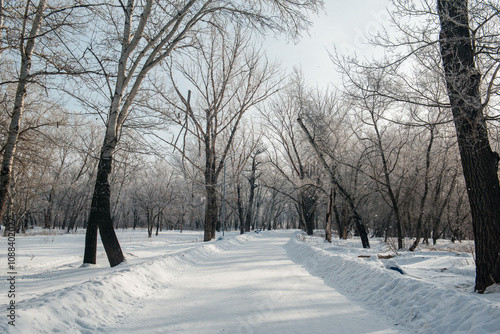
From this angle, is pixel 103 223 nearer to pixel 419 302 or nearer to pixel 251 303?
pixel 251 303

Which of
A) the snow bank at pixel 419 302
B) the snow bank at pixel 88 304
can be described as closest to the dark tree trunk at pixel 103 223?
the snow bank at pixel 88 304

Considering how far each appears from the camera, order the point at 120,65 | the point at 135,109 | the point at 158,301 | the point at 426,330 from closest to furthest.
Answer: the point at 426,330, the point at 158,301, the point at 120,65, the point at 135,109

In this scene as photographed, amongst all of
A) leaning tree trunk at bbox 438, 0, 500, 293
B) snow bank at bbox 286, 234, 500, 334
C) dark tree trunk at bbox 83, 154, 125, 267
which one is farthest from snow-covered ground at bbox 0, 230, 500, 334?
dark tree trunk at bbox 83, 154, 125, 267

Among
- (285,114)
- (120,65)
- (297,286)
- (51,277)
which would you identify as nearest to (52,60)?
(120,65)

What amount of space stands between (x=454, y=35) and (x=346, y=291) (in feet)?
18.0

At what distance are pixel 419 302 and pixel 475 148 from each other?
312 centimetres

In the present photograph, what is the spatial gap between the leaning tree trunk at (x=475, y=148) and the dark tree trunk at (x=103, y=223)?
8.91 meters

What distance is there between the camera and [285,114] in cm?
2928

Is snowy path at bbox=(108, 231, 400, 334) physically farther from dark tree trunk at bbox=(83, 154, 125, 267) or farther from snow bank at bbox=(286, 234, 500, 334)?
dark tree trunk at bbox=(83, 154, 125, 267)

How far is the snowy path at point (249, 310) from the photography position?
391 cm

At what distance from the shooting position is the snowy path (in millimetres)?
3908

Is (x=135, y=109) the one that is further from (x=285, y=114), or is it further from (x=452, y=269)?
(x=285, y=114)

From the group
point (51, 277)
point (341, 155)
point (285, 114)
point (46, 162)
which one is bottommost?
point (51, 277)

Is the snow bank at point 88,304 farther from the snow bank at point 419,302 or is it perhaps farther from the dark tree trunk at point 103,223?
the snow bank at point 419,302
